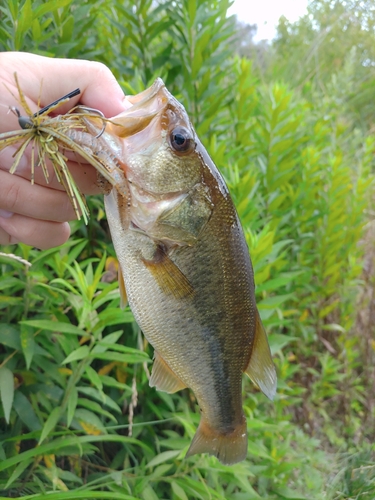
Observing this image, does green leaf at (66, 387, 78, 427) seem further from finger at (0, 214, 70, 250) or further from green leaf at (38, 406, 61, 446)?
finger at (0, 214, 70, 250)

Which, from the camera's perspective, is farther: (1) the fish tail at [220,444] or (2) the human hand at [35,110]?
(1) the fish tail at [220,444]

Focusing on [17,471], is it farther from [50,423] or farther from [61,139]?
[61,139]

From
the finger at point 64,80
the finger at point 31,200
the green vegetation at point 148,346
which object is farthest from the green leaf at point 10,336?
the finger at point 64,80

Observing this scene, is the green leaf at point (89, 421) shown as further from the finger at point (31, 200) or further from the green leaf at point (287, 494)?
the green leaf at point (287, 494)

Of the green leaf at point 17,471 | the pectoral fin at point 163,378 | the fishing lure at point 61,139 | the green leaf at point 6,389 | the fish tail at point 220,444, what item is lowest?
the green leaf at point 17,471

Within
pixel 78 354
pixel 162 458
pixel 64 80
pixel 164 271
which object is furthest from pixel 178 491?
pixel 64 80

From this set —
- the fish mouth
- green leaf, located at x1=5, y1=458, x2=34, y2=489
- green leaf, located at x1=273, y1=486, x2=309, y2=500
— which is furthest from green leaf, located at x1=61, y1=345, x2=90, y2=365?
green leaf, located at x1=273, y1=486, x2=309, y2=500
